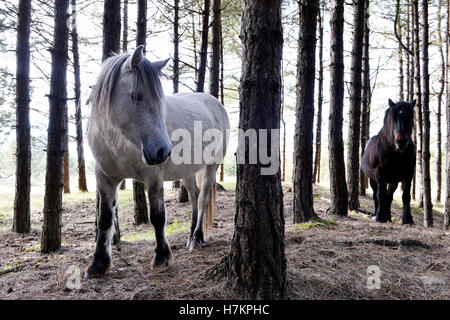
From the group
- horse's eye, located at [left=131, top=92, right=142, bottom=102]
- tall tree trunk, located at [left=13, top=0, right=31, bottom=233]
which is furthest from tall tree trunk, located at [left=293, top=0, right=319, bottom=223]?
tall tree trunk, located at [left=13, top=0, right=31, bottom=233]

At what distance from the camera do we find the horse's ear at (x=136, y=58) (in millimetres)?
2793

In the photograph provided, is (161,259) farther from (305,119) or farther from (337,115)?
(337,115)

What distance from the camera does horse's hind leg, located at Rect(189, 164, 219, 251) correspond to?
4.33 m

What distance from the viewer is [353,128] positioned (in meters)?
7.86

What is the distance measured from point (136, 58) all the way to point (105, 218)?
1.72 m

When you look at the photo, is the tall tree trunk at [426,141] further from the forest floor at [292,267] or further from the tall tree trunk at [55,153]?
the tall tree trunk at [55,153]

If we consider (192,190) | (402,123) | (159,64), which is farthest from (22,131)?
(402,123)

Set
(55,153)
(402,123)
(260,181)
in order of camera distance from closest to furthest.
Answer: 1. (260,181)
2. (55,153)
3. (402,123)

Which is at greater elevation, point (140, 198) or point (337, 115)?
point (337, 115)

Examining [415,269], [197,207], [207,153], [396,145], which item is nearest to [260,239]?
[415,269]

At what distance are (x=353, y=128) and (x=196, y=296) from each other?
669 centimetres

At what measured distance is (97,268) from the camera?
10.3 feet

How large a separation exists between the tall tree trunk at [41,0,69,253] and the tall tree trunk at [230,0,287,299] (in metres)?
3.10
